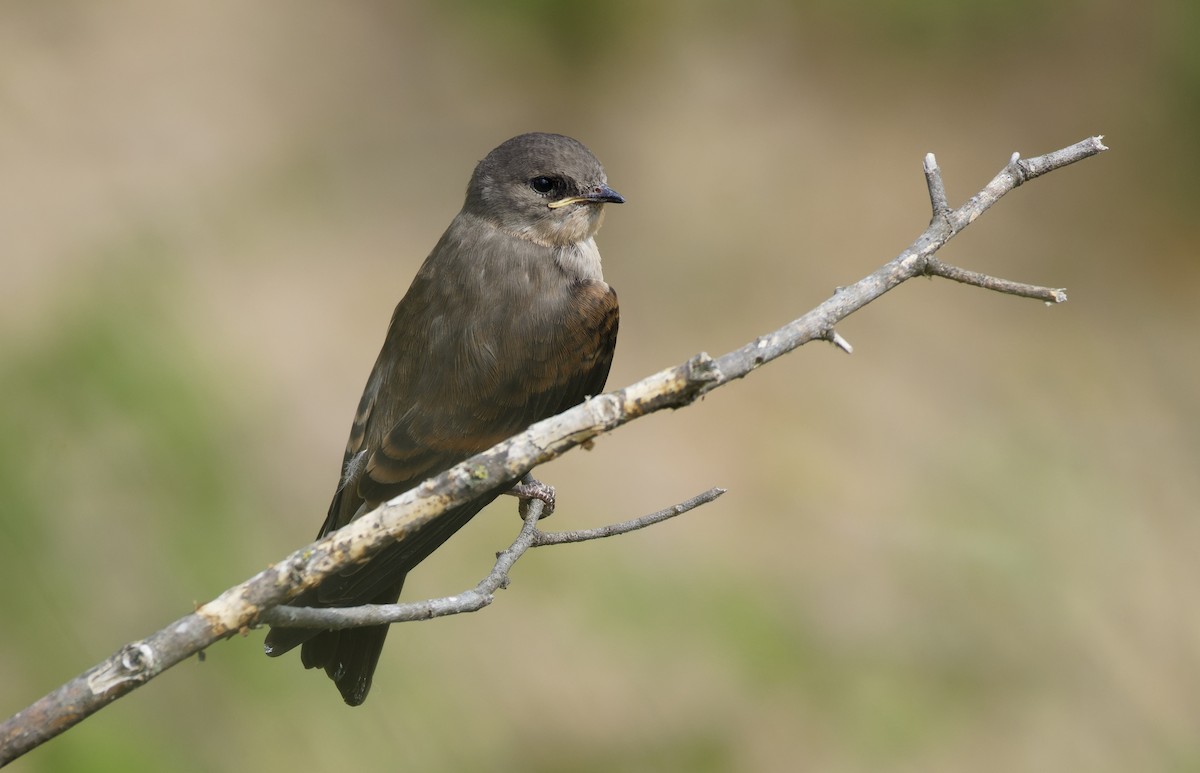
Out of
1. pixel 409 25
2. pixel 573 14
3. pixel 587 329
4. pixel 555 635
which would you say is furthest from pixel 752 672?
pixel 409 25

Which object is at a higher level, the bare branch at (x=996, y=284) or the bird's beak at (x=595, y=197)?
the bird's beak at (x=595, y=197)

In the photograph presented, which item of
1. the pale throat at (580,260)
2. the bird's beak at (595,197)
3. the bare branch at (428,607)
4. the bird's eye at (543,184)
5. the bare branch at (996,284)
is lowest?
the bare branch at (428,607)

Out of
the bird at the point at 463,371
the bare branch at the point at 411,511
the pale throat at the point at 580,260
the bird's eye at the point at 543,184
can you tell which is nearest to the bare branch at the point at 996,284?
the bare branch at the point at 411,511

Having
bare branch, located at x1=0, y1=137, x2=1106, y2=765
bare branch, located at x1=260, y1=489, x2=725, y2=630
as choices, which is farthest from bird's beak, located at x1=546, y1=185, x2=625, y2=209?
bare branch, located at x1=0, y1=137, x2=1106, y2=765

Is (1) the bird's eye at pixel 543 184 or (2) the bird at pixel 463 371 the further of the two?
(1) the bird's eye at pixel 543 184

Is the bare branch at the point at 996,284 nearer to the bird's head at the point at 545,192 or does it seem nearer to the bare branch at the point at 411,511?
the bare branch at the point at 411,511

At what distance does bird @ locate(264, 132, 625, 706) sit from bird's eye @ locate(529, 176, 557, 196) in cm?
3

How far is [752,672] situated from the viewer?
637 centimetres

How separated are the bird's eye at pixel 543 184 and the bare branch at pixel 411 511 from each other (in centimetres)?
143

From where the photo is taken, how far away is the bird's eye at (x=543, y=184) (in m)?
3.59

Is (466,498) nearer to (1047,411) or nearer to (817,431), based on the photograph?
(817,431)

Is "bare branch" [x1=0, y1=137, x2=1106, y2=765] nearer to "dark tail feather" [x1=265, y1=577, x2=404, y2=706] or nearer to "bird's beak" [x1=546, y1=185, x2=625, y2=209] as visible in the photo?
"dark tail feather" [x1=265, y1=577, x2=404, y2=706]

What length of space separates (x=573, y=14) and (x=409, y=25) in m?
1.13

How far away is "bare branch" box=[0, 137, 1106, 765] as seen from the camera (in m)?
1.99
